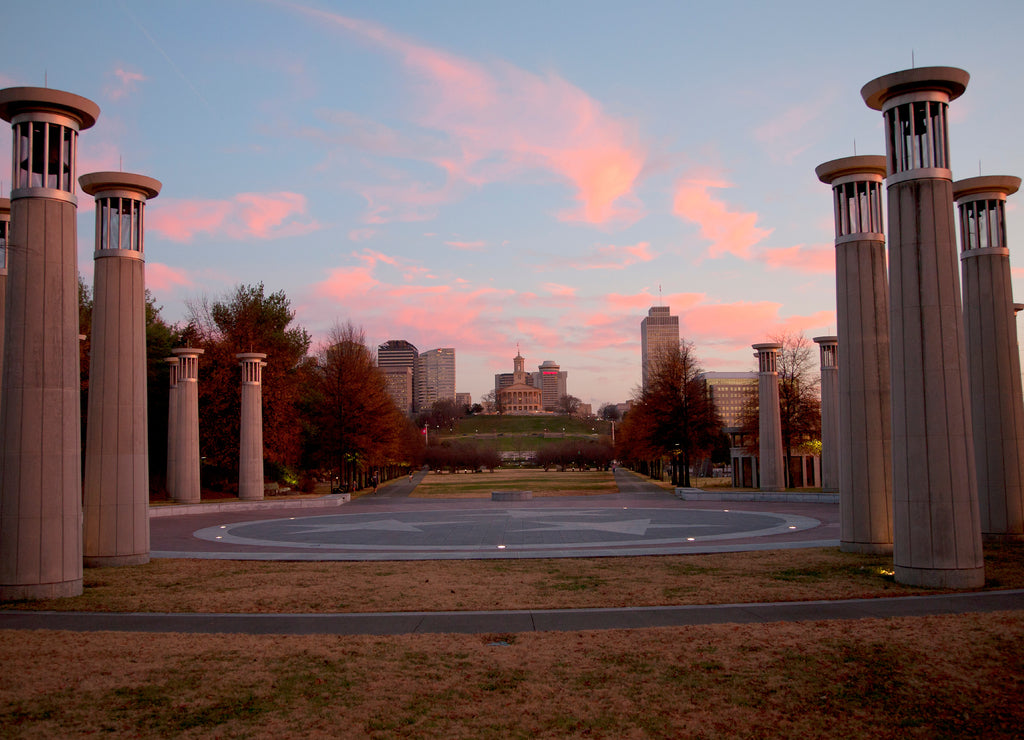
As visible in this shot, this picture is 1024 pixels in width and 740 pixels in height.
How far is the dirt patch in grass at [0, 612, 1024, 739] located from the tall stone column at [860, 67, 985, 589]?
3175 millimetres

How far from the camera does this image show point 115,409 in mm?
18328

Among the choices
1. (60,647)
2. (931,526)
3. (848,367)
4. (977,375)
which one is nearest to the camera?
(60,647)

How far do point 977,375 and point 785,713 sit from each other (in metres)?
16.1

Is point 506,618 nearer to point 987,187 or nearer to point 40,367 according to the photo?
point 40,367

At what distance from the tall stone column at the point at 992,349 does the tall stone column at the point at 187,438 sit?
33847 mm

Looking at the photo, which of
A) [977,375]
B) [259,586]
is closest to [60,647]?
[259,586]

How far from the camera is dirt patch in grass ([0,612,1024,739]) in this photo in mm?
7402

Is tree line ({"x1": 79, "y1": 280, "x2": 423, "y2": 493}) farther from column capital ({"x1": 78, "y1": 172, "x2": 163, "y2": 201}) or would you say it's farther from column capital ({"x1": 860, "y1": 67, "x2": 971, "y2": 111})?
column capital ({"x1": 860, "y1": 67, "x2": 971, "y2": 111})

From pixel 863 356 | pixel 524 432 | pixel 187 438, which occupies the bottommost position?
pixel 524 432

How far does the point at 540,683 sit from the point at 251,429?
37.3 meters

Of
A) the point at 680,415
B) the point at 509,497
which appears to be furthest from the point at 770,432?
the point at 509,497

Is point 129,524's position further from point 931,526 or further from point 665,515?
point 665,515

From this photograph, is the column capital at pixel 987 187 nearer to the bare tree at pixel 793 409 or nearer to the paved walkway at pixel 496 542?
the paved walkway at pixel 496 542

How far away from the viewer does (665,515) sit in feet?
99.0
